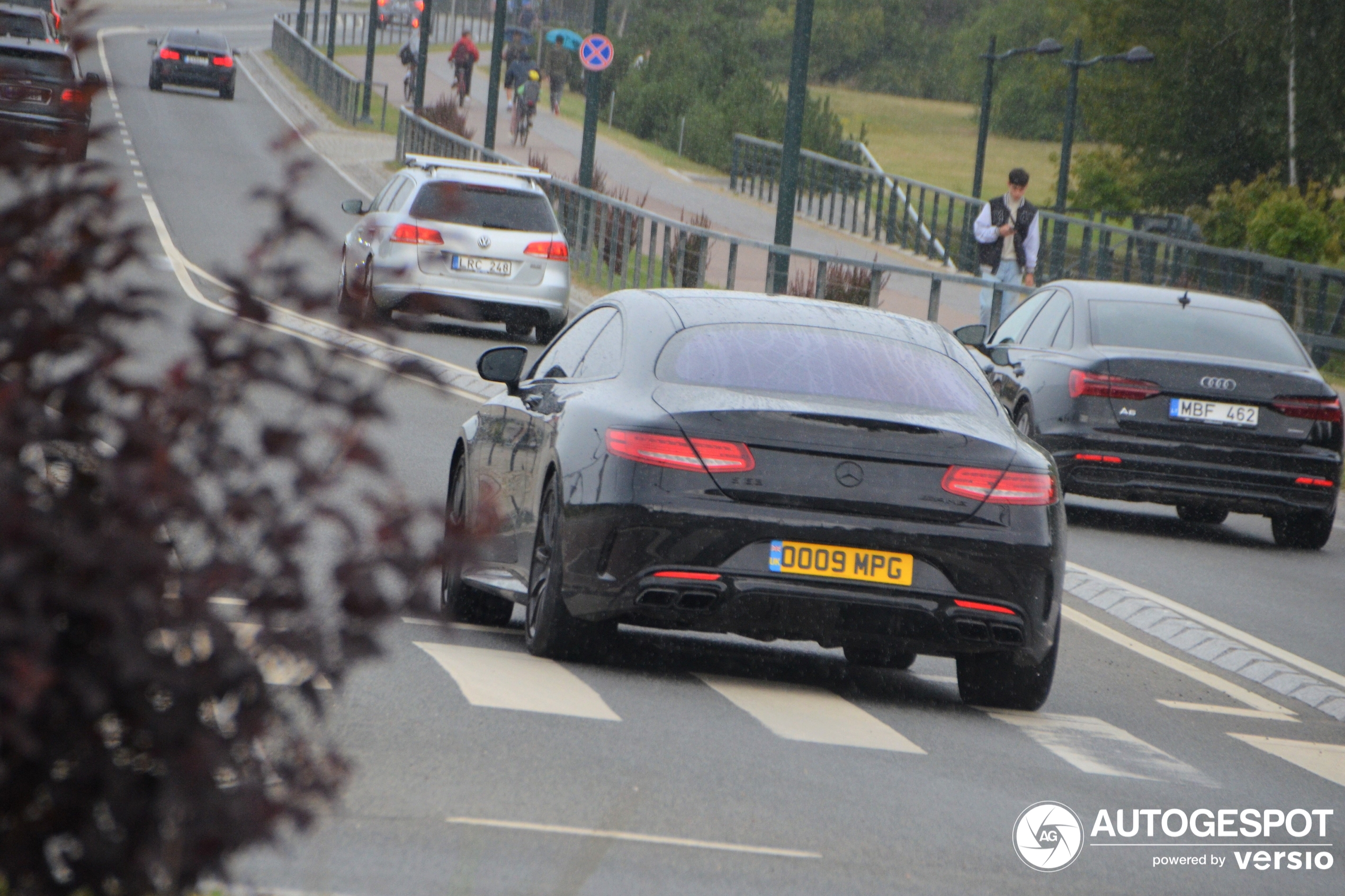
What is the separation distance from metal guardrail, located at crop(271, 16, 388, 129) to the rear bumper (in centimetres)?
5111

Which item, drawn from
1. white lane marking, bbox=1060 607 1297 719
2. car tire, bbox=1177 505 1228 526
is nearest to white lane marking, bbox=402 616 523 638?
white lane marking, bbox=1060 607 1297 719

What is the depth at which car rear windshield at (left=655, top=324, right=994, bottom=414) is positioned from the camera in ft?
25.7

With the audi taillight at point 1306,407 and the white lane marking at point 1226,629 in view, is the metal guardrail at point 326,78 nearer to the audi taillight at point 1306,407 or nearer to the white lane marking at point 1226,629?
the audi taillight at point 1306,407

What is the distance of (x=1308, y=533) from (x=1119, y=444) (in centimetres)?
143

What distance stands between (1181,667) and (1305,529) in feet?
16.7

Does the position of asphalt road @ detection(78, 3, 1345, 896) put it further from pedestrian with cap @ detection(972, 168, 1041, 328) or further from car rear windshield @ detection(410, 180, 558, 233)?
car rear windshield @ detection(410, 180, 558, 233)

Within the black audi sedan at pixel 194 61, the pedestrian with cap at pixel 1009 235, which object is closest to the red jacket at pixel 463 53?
the black audi sedan at pixel 194 61

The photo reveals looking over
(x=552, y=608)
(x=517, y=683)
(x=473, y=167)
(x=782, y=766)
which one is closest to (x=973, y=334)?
(x=552, y=608)

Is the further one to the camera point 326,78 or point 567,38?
point 567,38

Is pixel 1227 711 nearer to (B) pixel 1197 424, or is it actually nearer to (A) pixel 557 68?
(B) pixel 1197 424

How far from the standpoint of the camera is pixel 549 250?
23.8 m

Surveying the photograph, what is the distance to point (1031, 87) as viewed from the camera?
374 feet

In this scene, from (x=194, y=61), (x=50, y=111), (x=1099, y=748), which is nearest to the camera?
(x=50, y=111)

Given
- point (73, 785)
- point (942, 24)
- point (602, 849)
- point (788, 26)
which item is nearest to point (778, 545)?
point (602, 849)
